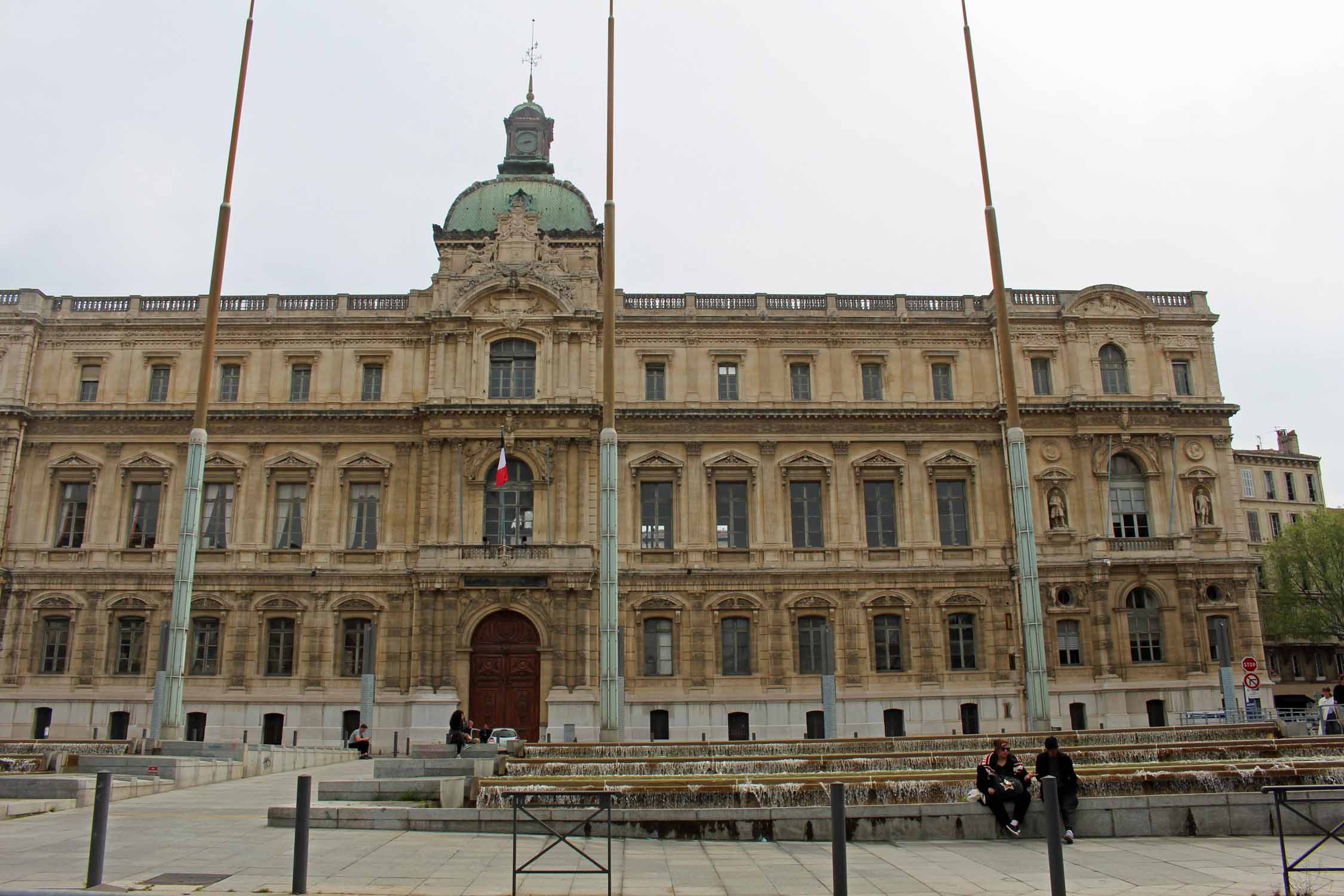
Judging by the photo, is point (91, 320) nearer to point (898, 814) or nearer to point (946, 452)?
point (946, 452)

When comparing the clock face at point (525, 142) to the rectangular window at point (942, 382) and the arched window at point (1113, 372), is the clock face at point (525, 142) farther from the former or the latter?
the arched window at point (1113, 372)

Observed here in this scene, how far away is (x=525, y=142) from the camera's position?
182ft

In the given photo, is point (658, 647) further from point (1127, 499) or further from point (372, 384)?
point (1127, 499)

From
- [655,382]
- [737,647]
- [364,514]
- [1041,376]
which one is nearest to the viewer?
[737,647]

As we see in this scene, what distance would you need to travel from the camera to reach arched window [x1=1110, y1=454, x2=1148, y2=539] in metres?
45.6

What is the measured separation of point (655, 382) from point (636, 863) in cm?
3324

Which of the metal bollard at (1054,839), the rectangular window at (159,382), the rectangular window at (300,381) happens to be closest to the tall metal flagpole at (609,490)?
the metal bollard at (1054,839)

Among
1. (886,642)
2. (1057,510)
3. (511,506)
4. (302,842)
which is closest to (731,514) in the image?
(886,642)

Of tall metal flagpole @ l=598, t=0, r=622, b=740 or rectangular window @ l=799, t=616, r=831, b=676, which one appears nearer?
tall metal flagpole @ l=598, t=0, r=622, b=740

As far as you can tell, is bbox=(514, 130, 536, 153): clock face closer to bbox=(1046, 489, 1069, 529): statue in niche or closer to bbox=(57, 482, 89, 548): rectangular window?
bbox=(57, 482, 89, 548): rectangular window

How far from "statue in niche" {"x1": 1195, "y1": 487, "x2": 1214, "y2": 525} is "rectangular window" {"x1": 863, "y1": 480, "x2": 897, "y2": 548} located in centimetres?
1323

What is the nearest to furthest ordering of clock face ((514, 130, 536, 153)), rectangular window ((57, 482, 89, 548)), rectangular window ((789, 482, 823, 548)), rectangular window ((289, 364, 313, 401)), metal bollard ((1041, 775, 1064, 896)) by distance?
metal bollard ((1041, 775, 1064, 896))
rectangular window ((57, 482, 89, 548))
rectangular window ((789, 482, 823, 548))
rectangular window ((289, 364, 313, 401))
clock face ((514, 130, 536, 153))

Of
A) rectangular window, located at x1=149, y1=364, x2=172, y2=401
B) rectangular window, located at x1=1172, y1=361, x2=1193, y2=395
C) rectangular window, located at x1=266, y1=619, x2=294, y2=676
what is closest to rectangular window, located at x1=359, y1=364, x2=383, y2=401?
rectangular window, located at x1=149, y1=364, x2=172, y2=401

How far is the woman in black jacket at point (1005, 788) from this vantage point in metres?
16.5
